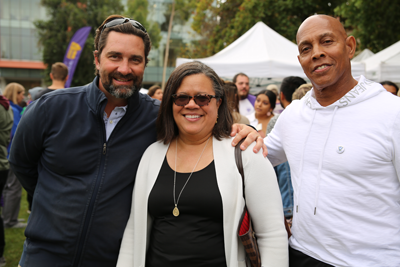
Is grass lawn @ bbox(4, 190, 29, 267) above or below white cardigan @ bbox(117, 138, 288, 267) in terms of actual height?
below

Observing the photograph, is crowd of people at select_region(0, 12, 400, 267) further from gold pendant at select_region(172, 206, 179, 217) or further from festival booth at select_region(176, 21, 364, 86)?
festival booth at select_region(176, 21, 364, 86)

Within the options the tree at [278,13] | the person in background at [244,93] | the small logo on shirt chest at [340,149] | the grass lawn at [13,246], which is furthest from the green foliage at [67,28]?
the small logo on shirt chest at [340,149]

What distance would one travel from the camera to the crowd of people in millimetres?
1673

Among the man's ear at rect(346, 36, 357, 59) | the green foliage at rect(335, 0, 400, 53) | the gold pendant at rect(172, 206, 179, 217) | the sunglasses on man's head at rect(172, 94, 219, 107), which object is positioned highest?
the green foliage at rect(335, 0, 400, 53)

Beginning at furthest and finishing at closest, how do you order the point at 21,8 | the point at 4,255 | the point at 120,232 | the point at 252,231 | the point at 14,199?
the point at 21,8, the point at 14,199, the point at 4,255, the point at 120,232, the point at 252,231

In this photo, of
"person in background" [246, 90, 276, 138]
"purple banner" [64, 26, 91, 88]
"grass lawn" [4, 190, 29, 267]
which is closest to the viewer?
"grass lawn" [4, 190, 29, 267]

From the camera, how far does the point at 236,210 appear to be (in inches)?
74.1

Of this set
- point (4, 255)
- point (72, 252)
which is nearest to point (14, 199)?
point (4, 255)

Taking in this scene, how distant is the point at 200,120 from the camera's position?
2115 mm

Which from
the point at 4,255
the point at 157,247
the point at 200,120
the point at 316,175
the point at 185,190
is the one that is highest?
the point at 200,120

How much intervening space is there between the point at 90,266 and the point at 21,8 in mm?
44818

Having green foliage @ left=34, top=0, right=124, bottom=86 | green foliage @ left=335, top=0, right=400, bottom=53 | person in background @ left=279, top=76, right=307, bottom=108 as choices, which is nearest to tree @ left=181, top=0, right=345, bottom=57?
green foliage @ left=335, top=0, right=400, bottom=53

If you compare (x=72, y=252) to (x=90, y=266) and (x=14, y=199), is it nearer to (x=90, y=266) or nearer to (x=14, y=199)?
(x=90, y=266)

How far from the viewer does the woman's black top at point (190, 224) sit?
1.89 meters
